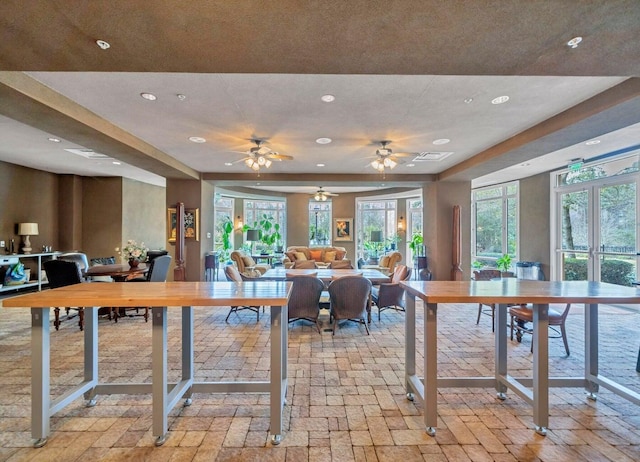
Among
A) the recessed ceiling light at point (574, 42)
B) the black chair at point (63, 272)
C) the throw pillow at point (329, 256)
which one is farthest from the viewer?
the throw pillow at point (329, 256)

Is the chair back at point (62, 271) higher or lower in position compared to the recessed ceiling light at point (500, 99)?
lower

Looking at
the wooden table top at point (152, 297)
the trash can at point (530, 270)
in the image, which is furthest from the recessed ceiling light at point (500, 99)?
the trash can at point (530, 270)

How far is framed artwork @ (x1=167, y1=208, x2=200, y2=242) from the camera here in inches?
293

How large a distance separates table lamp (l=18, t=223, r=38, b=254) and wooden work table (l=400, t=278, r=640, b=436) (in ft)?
28.3

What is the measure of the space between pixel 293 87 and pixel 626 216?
256 inches

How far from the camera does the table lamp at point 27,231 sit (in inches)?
279

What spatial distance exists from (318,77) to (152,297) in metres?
2.35

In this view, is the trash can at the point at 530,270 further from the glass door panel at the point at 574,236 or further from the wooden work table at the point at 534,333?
the wooden work table at the point at 534,333

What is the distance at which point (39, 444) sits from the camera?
6.75 ft

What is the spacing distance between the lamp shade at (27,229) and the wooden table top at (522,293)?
863cm

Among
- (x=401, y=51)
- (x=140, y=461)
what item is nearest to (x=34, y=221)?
(x=140, y=461)

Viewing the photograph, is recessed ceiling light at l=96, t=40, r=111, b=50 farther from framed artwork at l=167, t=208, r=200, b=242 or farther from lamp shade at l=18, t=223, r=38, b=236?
lamp shade at l=18, t=223, r=38, b=236

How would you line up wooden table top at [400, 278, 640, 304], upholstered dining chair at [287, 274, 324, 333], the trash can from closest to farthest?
wooden table top at [400, 278, 640, 304] < upholstered dining chair at [287, 274, 324, 333] < the trash can

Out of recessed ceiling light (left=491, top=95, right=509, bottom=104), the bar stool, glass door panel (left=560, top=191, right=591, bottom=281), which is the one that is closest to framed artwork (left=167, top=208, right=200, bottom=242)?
the bar stool
